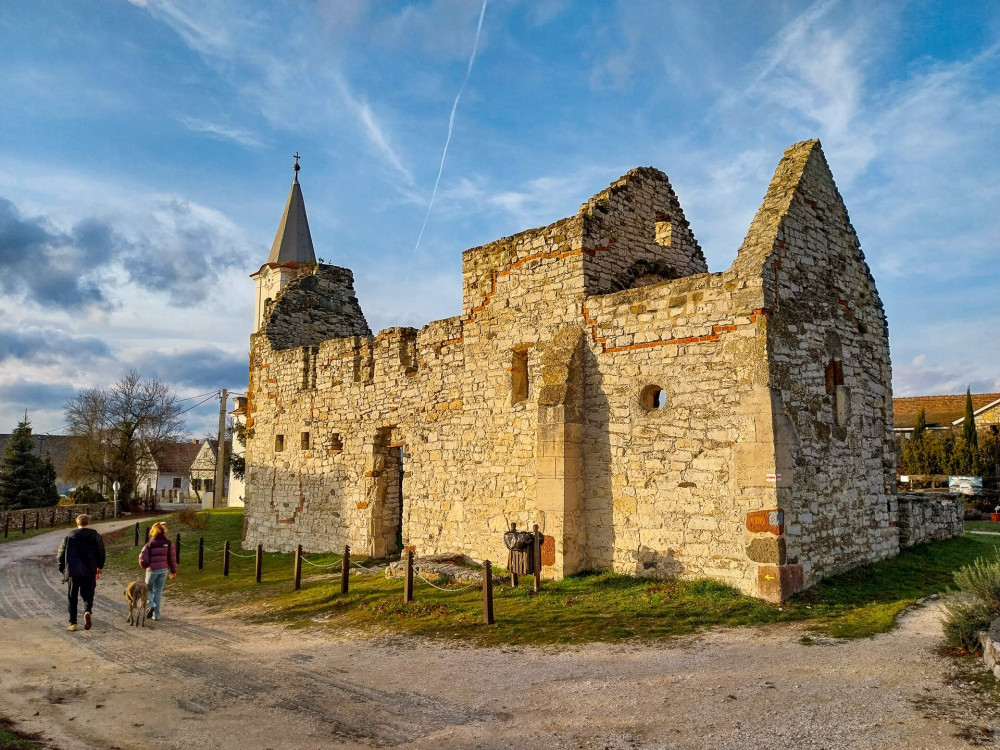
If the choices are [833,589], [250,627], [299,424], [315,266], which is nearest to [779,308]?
[833,589]

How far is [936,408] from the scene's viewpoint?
39719 millimetres

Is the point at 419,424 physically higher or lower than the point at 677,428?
higher

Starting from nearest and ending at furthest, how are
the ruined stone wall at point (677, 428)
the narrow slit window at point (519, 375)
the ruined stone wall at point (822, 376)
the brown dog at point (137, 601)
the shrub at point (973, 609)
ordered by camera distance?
1. the shrub at point (973, 609)
2. the ruined stone wall at point (677, 428)
3. the ruined stone wall at point (822, 376)
4. the brown dog at point (137, 601)
5. the narrow slit window at point (519, 375)

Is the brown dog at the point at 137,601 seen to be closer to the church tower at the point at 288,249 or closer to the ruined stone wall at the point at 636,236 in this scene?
the ruined stone wall at the point at 636,236

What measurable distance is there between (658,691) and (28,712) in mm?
5777

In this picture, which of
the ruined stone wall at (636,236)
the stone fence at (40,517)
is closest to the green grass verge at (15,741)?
the ruined stone wall at (636,236)

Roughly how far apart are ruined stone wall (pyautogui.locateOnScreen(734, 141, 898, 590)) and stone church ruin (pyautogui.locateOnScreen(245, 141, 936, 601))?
4 centimetres

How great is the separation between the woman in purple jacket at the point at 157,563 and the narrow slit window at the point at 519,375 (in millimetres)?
5994

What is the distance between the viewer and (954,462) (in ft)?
91.0

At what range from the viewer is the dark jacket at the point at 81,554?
9.87 metres

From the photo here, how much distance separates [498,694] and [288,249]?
4065 cm

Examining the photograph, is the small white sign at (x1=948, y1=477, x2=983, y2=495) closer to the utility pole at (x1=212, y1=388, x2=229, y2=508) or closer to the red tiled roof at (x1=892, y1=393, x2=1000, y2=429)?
the red tiled roof at (x1=892, y1=393, x2=1000, y2=429)

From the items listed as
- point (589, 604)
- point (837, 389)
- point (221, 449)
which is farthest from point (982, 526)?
point (221, 449)

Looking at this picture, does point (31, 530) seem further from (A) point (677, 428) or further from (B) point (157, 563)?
(A) point (677, 428)
